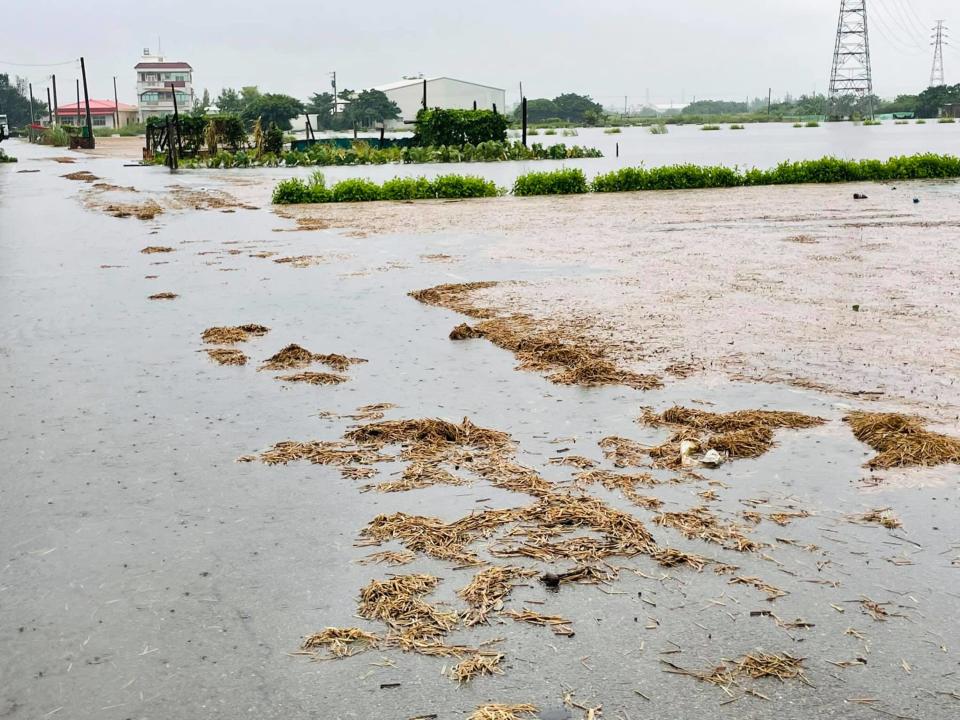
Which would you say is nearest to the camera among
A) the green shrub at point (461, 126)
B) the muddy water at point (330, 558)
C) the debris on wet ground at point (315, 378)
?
the muddy water at point (330, 558)

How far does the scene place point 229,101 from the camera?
131 m

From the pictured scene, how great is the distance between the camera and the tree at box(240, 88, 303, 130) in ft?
318

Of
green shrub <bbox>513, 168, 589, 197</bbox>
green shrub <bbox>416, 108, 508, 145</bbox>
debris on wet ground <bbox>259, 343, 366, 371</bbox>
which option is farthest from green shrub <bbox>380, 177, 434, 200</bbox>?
green shrub <bbox>416, 108, 508, 145</bbox>

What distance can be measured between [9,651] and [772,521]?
10.1 feet

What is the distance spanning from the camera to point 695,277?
448 inches

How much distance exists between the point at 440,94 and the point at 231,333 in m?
111

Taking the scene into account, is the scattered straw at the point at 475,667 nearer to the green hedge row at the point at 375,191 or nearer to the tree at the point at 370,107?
the green hedge row at the point at 375,191

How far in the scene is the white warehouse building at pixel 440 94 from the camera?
375ft

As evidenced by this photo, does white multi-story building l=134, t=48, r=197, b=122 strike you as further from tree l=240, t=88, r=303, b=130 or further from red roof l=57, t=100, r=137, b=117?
tree l=240, t=88, r=303, b=130

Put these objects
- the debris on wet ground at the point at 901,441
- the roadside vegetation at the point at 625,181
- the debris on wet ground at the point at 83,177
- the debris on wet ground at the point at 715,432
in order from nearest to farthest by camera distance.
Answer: the debris on wet ground at the point at 901,441 → the debris on wet ground at the point at 715,432 → the roadside vegetation at the point at 625,181 → the debris on wet ground at the point at 83,177

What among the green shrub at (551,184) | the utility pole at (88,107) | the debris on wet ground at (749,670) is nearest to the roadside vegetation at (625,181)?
the green shrub at (551,184)

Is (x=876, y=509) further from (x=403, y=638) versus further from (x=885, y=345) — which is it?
(x=885, y=345)

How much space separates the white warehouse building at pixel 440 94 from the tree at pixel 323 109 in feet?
31.1

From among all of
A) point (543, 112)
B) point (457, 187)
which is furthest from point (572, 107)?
point (457, 187)
